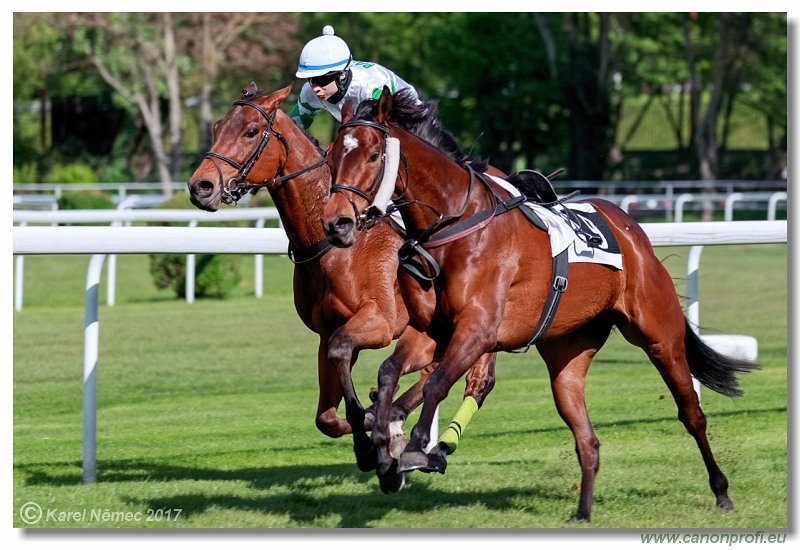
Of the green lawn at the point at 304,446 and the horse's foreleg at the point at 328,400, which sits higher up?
the horse's foreleg at the point at 328,400

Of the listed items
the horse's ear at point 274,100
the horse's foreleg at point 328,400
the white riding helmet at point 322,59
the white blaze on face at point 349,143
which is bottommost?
the horse's foreleg at point 328,400

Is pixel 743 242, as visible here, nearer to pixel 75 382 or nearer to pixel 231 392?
pixel 231 392

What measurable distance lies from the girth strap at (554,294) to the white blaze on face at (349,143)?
3.42 feet

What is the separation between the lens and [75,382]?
9.19m

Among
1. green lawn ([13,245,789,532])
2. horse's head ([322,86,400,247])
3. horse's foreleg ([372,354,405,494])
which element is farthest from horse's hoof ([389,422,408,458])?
horse's head ([322,86,400,247])

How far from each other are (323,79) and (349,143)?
1.25m

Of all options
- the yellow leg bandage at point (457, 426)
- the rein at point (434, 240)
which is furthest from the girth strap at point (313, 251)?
the yellow leg bandage at point (457, 426)

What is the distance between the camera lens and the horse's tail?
18.8ft

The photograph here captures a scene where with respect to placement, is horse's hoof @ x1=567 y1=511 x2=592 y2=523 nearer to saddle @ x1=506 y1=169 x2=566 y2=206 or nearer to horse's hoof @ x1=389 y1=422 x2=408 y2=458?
horse's hoof @ x1=389 y1=422 x2=408 y2=458

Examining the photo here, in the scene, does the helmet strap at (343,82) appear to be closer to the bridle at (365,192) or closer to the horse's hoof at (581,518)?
the bridle at (365,192)

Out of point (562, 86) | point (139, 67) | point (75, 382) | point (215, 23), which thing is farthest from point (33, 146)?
point (75, 382)

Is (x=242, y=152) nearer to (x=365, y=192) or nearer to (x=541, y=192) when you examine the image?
(x=365, y=192)

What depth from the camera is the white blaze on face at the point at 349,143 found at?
4.25m
